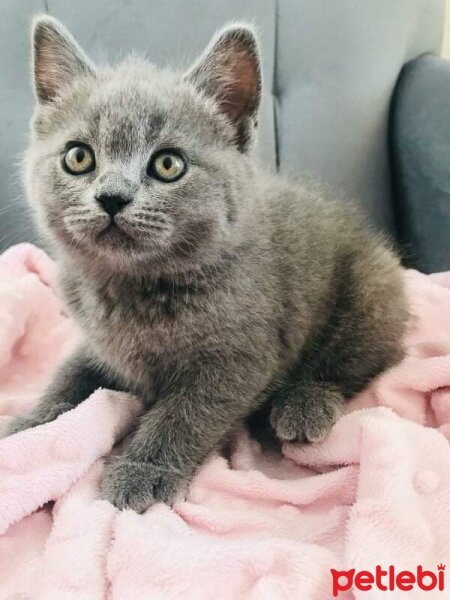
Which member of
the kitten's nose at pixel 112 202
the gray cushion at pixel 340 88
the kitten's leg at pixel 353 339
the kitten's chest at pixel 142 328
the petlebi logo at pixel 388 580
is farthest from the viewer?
the gray cushion at pixel 340 88

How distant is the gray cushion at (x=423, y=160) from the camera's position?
1.56 metres

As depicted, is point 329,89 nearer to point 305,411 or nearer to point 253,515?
point 305,411

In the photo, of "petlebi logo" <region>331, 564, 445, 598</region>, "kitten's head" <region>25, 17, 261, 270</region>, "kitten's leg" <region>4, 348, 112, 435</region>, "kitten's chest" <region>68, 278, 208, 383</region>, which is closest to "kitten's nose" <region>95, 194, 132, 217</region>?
"kitten's head" <region>25, 17, 261, 270</region>

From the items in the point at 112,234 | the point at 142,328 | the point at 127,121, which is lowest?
the point at 142,328

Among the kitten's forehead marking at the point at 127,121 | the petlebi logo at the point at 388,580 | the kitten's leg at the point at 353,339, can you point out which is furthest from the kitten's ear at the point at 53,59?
the petlebi logo at the point at 388,580

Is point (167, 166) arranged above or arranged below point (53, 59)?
below

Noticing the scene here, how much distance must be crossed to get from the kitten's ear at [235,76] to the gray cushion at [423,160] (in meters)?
0.68

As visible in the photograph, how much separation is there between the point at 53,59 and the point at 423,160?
0.94 meters

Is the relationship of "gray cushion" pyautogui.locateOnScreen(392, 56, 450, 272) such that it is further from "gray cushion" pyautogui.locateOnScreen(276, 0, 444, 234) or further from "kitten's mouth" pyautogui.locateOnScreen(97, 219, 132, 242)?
"kitten's mouth" pyautogui.locateOnScreen(97, 219, 132, 242)

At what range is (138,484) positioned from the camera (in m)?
0.93

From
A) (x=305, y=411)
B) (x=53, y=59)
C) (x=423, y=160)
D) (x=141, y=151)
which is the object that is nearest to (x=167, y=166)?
(x=141, y=151)

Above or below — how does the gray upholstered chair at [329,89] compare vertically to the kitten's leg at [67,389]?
above

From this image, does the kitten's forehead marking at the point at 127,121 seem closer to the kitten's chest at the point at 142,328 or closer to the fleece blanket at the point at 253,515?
the kitten's chest at the point at 142,328

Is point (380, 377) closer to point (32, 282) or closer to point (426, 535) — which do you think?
point (426, 535)
